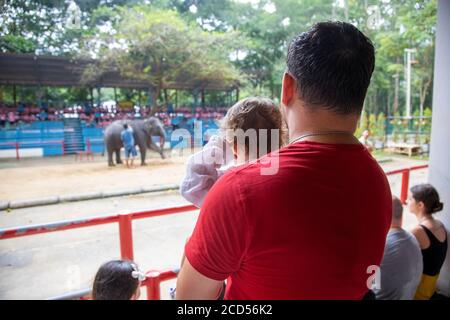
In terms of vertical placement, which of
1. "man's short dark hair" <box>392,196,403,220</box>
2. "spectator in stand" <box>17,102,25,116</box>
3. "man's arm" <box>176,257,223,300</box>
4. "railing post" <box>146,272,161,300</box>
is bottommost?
"railing post" <box>146,272,161,300</box>

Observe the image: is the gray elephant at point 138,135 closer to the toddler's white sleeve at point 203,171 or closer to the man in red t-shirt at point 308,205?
the toddler's white sleeve at point 203,171

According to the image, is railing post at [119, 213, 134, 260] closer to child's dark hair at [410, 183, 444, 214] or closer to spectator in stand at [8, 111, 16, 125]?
child's dark hair at [410, 183, 444, 214]

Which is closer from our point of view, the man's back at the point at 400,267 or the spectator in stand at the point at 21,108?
the man's back at the point at 400,267

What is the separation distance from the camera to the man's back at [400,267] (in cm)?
128

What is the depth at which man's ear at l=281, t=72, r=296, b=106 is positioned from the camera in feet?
1.73

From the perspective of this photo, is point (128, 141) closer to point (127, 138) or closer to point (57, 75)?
point (127, 138)

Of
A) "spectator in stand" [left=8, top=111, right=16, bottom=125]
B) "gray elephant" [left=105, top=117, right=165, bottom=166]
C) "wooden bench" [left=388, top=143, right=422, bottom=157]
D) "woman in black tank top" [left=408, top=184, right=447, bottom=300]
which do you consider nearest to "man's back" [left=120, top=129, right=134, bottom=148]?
"gray elephant" [left=105, top=117, right=165, bottom=166]

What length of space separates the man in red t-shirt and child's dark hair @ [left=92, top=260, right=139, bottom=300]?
0.57 m

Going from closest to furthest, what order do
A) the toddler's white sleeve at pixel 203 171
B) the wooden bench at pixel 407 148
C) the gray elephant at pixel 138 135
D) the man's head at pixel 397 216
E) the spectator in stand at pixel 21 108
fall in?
the toddler's white sleeve at pixel 203 171 < the man's head at pixel 397 216 < the spectator in stand at pixel 21 108 < the gray elephant at pixel 138 135 < the wooden bench at pixel 407 148

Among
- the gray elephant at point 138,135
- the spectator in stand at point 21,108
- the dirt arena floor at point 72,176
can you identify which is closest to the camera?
the dirt arena floor at point 72,176

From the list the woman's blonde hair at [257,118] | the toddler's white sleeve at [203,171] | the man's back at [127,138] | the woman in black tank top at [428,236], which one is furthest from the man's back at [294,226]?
the man's back at [127,138]

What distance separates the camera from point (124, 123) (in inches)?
305
